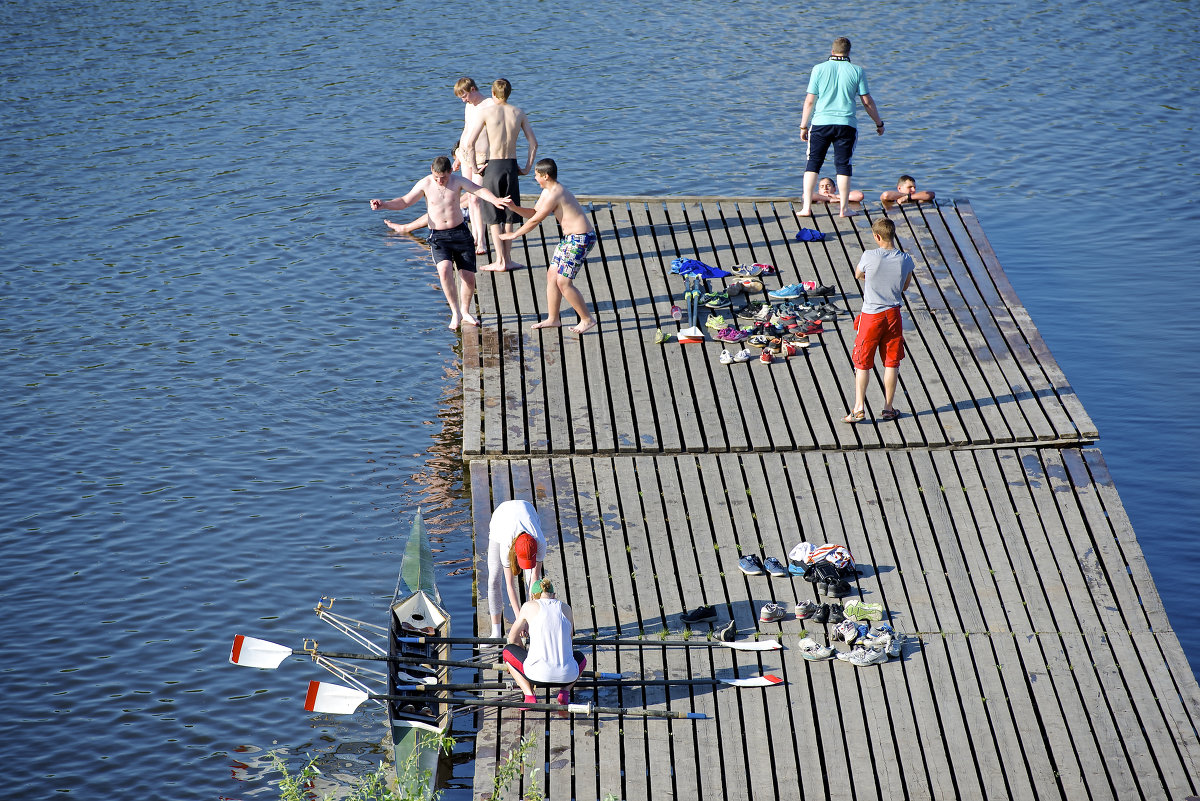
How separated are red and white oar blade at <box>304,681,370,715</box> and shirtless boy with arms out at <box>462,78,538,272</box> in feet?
20.0

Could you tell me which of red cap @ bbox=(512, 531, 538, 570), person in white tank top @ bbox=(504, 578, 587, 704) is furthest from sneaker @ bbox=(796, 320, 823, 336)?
person in white tank top @ bbox=(504, 578, 587, 704)

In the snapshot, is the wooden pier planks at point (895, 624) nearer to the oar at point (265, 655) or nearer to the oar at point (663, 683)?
the oar at point (663, 683)

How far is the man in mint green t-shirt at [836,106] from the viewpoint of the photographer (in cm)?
1436

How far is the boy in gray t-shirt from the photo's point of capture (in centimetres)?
1070

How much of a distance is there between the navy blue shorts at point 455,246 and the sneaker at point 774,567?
5.20 m

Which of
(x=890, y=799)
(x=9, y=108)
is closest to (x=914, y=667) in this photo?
(x=890, y=799)

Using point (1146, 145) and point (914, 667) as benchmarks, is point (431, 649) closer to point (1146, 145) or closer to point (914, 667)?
point (914, 667)

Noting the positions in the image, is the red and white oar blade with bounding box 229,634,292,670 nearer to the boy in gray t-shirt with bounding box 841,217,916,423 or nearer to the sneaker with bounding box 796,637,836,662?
the sneaker with bounding box 796,637,836,662

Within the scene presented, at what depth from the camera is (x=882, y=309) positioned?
10.9 meters

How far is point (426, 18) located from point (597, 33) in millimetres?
3720

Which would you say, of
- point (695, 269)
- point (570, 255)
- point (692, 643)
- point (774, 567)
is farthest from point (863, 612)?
point (695, 269)

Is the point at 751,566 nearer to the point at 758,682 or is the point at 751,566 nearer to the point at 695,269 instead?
the point at 758,682

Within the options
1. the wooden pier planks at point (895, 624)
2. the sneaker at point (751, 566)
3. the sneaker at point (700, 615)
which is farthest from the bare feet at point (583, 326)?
the sneaker at point (700, 615)

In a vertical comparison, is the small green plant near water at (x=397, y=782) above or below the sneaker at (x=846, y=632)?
below
